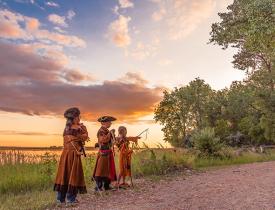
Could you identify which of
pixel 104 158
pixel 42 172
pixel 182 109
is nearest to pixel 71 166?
pixel 104 158

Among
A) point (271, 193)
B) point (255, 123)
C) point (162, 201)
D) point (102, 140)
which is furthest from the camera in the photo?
point (255, 123)

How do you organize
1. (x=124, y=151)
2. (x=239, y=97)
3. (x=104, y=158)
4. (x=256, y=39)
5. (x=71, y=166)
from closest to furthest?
1. (x=71, y=166)
2. (x=104, y=158)
3. (x=124, y=151)
4. (x=256, y=39)
5. (x=239, y=97)

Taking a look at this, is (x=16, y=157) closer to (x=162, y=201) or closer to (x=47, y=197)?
(x=47, y=197)

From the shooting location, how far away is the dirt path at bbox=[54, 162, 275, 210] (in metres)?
10.7

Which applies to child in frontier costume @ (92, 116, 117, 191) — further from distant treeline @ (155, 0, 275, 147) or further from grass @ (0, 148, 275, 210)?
distant treeline @ (155, 0, 275, 147)

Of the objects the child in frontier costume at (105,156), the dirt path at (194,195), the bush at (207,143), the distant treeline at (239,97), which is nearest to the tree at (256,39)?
the distant treeline at (239,97)

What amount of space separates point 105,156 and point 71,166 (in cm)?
213

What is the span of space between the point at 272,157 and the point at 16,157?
1832cm

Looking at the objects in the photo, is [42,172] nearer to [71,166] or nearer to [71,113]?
[71,166]

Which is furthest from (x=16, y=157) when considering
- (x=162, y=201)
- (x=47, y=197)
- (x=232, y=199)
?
(x=232, y=199)

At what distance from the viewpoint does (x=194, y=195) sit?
39.7ft

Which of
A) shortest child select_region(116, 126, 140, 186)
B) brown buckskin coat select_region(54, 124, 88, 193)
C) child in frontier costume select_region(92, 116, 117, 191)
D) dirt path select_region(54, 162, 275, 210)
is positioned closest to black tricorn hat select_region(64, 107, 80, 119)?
brown buckskin coat select_region(54, 124, 88, 193)

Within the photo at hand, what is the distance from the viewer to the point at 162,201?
1131cm

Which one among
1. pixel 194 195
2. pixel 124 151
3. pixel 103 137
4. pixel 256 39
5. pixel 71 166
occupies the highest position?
pixel 256 39
